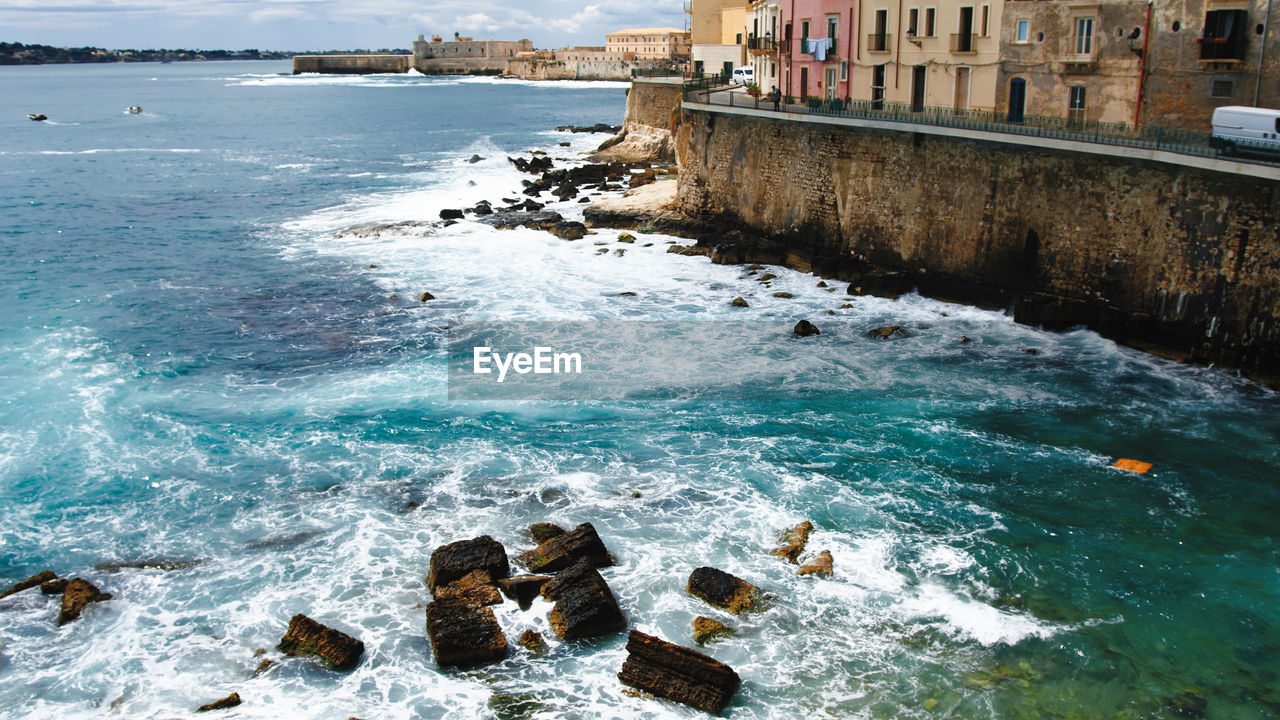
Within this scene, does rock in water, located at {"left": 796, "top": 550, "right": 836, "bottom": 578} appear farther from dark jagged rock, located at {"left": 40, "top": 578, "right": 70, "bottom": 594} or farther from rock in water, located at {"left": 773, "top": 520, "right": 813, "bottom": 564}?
dark jagged rock, located at {"left": 40, "top": 578, "right": 70, "bottom": 594}

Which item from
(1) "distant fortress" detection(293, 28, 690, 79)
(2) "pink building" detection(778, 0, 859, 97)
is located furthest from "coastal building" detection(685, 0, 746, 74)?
(1) "distant fortress" detection(293, 28, 690, 79)

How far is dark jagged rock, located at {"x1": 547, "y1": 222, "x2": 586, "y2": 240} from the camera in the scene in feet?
114

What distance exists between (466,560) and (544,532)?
4.67ft

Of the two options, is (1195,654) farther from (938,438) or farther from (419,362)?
(419,362)

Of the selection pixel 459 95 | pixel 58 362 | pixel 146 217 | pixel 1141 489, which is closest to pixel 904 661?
pixel 1141 489

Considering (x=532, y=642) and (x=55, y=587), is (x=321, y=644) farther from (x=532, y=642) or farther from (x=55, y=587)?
(x=55, y=587)

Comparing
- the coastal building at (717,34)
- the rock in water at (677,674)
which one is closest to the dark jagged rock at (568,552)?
the rock in water at (677,674)

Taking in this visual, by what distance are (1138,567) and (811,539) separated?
180 inches

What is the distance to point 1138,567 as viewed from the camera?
13.1 m

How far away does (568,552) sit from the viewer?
525 inches

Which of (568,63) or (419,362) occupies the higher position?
(568,63)

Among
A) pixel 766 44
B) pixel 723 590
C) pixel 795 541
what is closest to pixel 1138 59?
pixel 795 541

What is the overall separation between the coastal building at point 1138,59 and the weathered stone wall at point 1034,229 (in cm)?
256

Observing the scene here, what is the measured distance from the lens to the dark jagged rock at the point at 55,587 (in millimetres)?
13086
